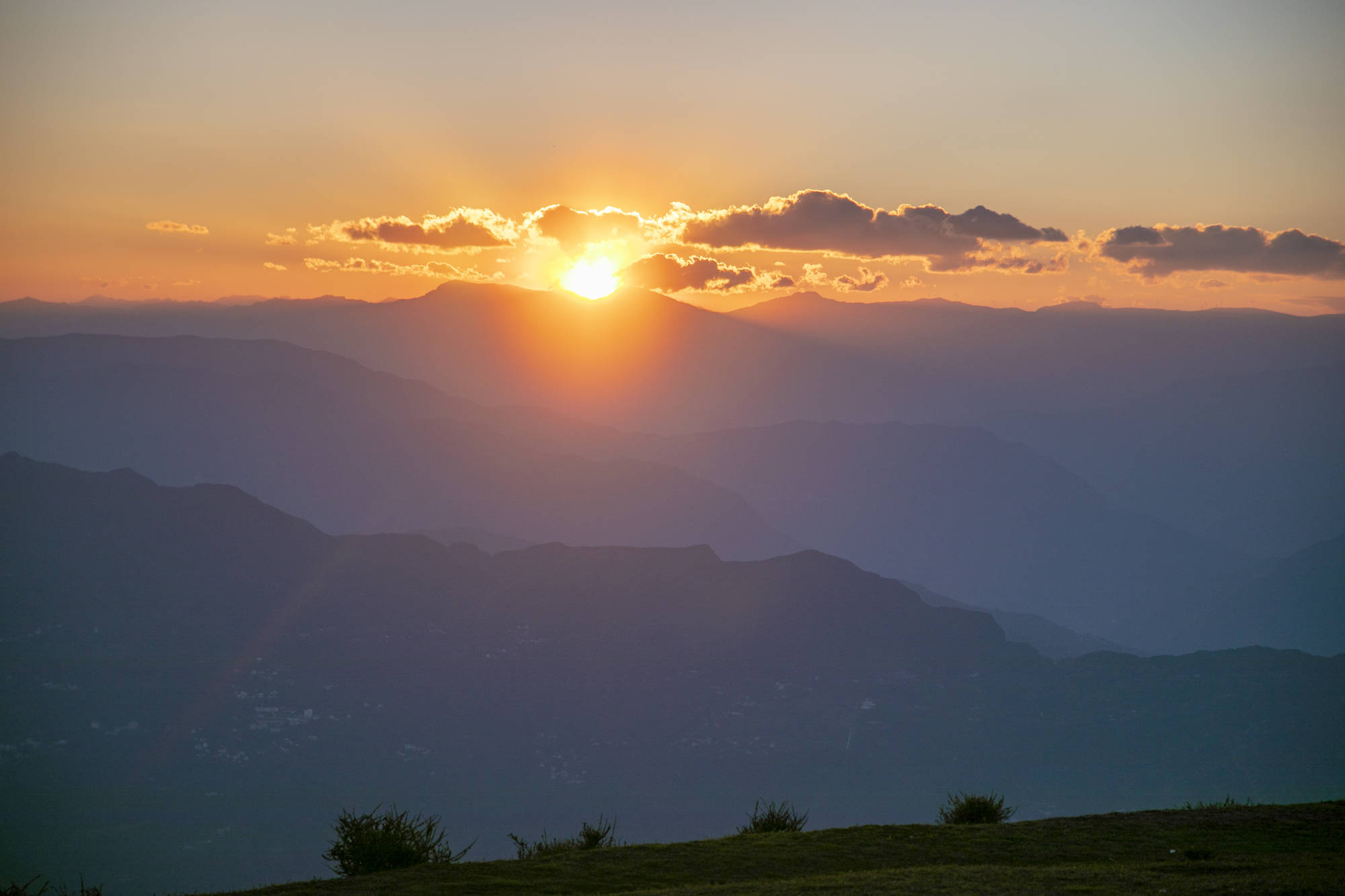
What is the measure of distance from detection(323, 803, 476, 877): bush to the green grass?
4.04 ft

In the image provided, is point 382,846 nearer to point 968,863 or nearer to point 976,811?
point 968,863

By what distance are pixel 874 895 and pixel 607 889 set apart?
6.64 metres

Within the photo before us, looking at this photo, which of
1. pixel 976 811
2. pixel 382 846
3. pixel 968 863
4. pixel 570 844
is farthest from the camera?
pixel 976 811

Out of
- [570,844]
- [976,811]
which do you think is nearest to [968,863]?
[976,811]

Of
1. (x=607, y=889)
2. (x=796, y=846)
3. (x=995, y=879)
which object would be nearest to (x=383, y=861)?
(x=607, y=889)

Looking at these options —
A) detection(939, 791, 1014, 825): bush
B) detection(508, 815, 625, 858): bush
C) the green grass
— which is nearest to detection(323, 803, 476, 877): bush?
the green grass

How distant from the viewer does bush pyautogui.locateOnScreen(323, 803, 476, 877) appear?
25.8 meters

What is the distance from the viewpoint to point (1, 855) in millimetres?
194875

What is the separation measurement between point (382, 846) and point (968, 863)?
583 inches

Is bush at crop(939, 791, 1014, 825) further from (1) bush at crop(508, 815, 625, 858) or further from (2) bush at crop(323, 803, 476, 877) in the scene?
(2) bush at crop(323, 803, 476, 877)

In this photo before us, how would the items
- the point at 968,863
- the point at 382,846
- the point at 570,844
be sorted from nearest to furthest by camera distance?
the point at 968,863 → the point at 382,846 → the point at 570,844

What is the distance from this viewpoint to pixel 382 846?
84.8 feet

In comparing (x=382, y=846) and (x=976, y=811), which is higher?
(x=382, y=846)

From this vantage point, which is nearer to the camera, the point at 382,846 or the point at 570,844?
the point at 382,846
